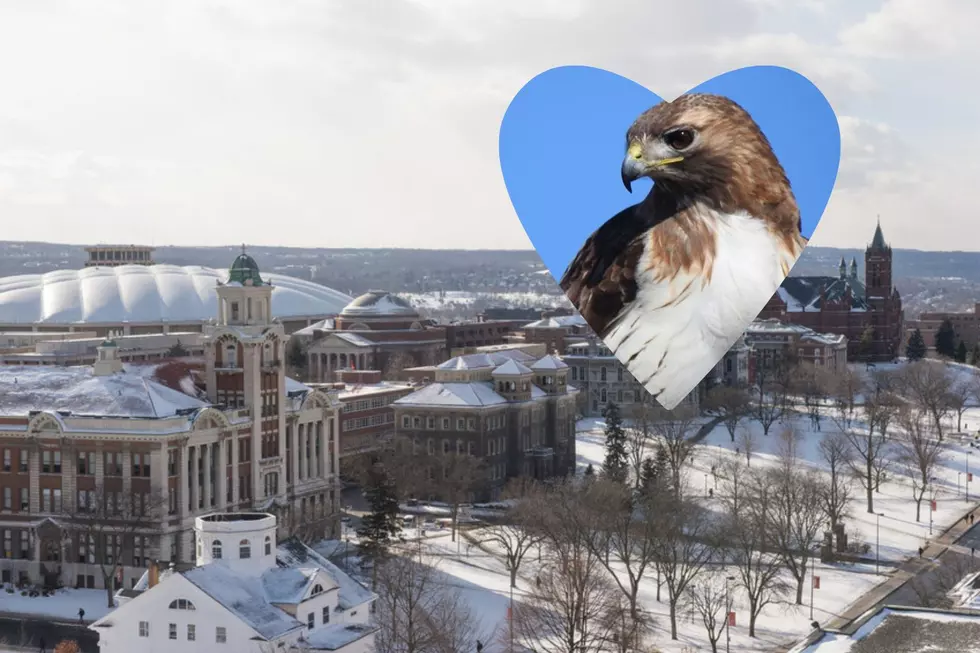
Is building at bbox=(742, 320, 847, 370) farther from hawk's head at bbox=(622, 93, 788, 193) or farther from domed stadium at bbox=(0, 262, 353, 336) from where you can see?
hawk's head at bbox=(622, 93, 788, 193)

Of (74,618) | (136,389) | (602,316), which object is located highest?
(602,316)

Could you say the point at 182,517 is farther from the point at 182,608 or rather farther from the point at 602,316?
the point at 602,316

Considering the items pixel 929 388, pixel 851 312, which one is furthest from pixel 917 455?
pixel 851 312

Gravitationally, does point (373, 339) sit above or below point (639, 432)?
above

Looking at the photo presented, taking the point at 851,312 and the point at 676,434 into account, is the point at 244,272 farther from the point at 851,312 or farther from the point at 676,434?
the point at 851,312

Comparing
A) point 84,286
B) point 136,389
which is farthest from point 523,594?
point 84,286

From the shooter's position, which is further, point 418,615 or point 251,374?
point 251,374
